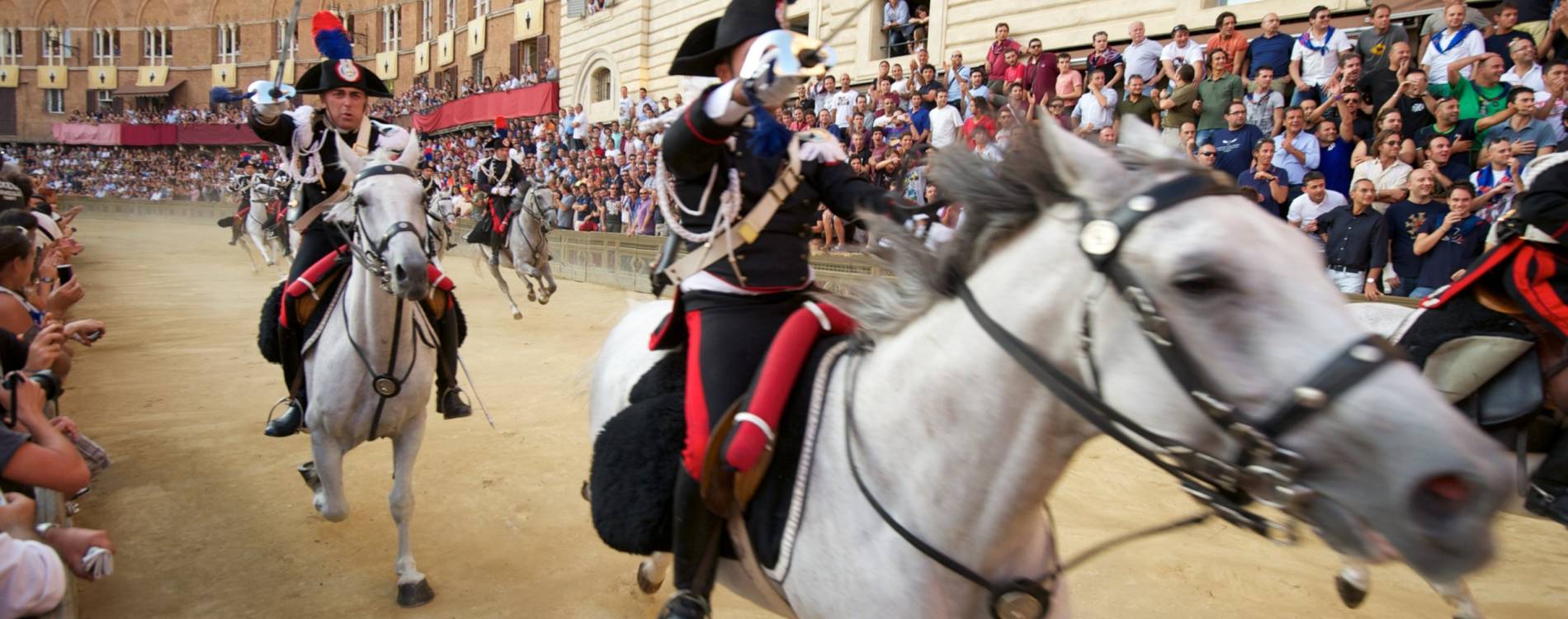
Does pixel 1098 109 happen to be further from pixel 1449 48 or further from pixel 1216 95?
pixel 1449 48

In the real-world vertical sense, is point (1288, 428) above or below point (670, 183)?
below

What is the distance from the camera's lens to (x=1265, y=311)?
1.28 meters

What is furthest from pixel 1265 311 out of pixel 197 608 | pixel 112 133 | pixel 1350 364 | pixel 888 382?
pixel 112 133

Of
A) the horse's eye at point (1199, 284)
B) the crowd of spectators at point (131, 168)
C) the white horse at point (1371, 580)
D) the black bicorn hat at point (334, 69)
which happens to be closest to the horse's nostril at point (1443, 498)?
the horse's eye at point (1199, 284)

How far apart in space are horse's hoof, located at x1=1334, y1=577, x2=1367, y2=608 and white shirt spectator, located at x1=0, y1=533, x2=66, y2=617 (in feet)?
15.3

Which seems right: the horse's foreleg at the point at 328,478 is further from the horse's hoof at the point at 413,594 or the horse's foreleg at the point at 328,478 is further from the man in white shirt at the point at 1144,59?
the man in white shirt at the point at 1144,59

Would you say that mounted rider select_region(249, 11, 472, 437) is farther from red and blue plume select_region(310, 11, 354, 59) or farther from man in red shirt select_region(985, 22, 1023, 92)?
man in red shirt select_region(985, 22, 1023, 92)

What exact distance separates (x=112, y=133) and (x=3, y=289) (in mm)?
65452

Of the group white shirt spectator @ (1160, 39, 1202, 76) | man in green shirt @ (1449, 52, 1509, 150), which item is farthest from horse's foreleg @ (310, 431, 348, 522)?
white shirt spectator @ (1160, 39, 1202, 76)

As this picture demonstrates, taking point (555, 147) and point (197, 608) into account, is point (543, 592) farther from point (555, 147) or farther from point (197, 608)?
point (555, 147)

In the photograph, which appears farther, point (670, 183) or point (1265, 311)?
point (670, 183)

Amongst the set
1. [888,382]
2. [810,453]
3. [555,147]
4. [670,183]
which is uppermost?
[555,147]

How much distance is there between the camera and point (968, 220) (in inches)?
69.4

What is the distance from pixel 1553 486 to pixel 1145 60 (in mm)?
8022
